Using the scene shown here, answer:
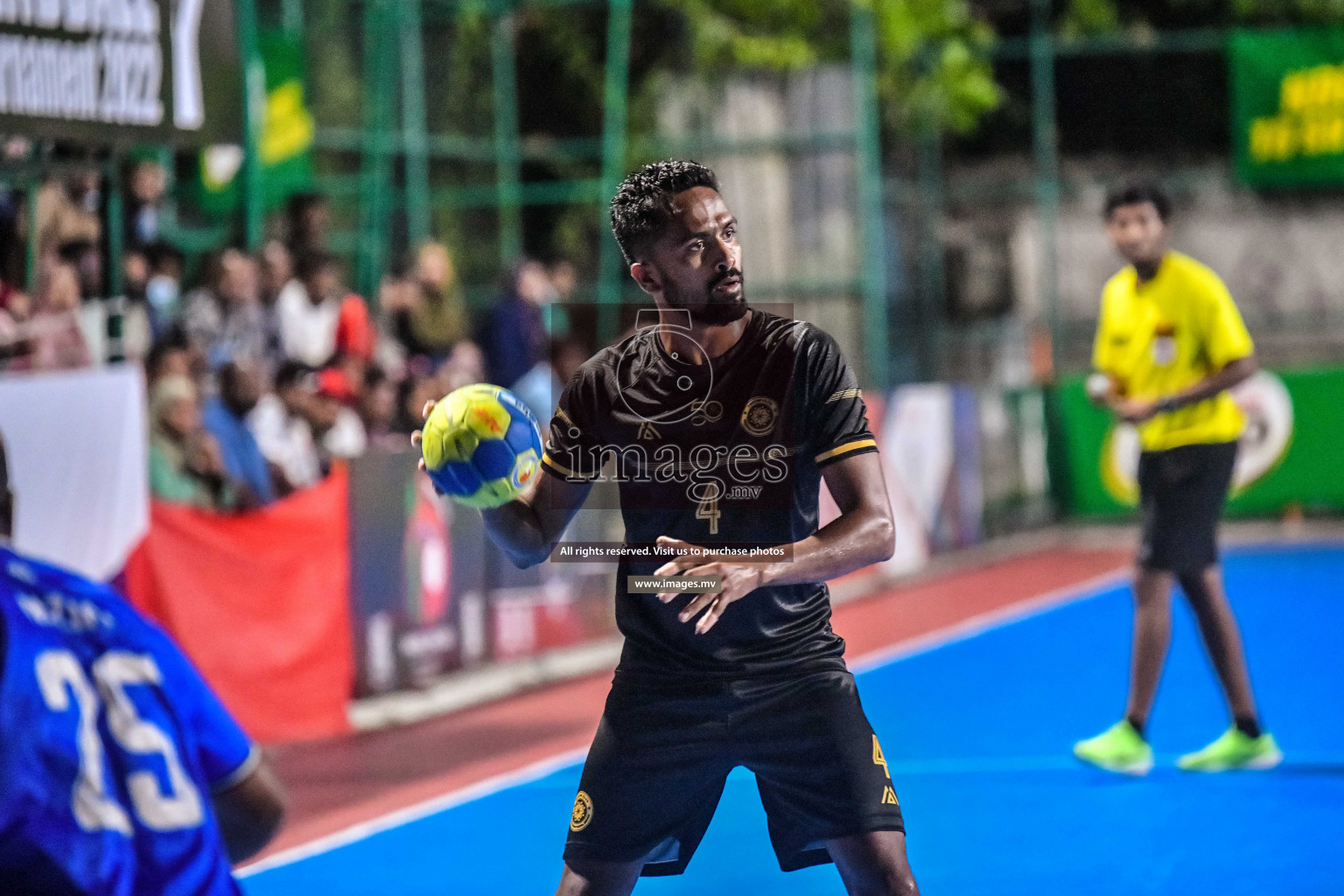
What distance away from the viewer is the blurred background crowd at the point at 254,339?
8648 mm

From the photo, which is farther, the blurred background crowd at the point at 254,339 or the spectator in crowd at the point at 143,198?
the spectator in crowd at the point at 143,198

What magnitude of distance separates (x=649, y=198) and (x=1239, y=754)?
15.4 feet

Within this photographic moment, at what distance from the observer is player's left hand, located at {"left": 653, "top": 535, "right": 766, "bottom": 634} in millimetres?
3258

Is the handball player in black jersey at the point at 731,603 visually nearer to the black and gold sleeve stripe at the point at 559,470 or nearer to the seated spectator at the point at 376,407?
the black and gold sleeve stripe at the point at 559,470

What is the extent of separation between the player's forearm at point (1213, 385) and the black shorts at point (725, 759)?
155 inches

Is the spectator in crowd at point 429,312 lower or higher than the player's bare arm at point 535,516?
higher

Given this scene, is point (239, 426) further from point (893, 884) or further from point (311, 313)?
point (893, 884)

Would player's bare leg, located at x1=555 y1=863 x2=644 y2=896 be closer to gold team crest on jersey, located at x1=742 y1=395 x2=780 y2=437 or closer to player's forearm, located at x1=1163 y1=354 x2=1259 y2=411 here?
gold team crest on jersey, located at x1=742 y1=395 x2=780 y2=437

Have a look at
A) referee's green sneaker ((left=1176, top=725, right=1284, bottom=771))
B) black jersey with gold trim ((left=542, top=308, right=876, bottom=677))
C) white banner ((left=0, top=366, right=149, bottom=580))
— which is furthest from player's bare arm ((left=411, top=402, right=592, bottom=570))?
referee's green sneaker ((left=1176, top=725, right=1284, bottom=771))

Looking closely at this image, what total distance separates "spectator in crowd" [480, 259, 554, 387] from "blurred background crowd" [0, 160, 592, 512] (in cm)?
1

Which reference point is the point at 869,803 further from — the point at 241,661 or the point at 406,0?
the point at 406,0

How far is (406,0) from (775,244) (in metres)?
4.53

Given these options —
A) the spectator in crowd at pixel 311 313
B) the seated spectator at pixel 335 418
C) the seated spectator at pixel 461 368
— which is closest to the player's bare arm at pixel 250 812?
the seated spectator at pixel 335 418

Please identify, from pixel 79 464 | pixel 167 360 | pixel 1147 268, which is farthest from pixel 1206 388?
pixel 167 360
